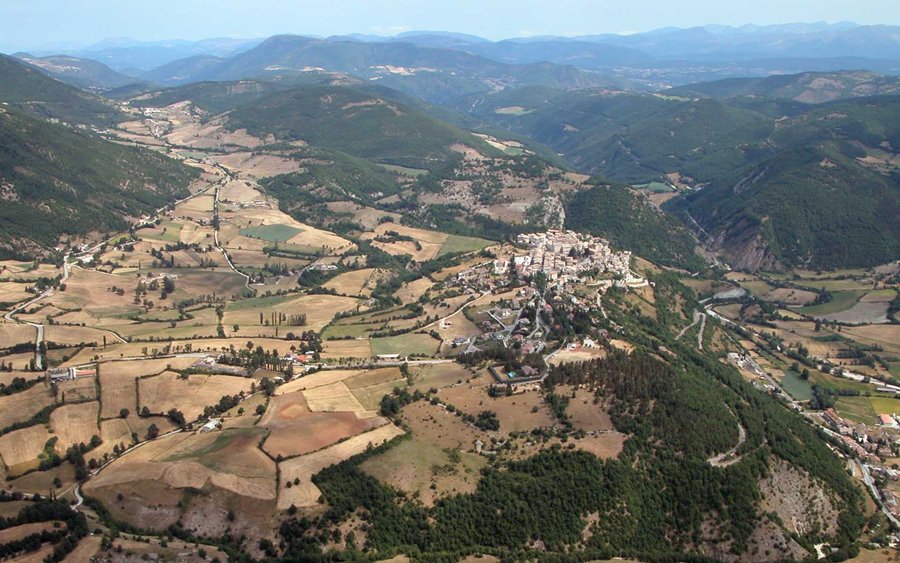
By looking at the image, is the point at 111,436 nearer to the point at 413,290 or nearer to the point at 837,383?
the point at 413,290

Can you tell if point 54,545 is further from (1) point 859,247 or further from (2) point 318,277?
(1) point 859,247

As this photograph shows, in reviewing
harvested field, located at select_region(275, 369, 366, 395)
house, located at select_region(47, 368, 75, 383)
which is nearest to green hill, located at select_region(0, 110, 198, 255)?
house, located at select_region(47, 368, 75, 383)

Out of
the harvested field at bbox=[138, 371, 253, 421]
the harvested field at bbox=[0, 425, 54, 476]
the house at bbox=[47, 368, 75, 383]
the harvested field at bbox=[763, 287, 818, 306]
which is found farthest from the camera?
the harvested field at bbox=[763, 287, 818, 306]

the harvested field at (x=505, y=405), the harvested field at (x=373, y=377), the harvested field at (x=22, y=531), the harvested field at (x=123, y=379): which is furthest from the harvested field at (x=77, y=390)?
the harvested field at (x=505, y=405)

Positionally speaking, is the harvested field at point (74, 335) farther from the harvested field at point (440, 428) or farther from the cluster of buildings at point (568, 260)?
the cluster of buildings at point (568, 260)

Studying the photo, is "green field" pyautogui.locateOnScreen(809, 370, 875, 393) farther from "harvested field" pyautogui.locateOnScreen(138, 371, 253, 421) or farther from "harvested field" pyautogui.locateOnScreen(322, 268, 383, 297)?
"harvested field" pyautogui.locateOnScreen(138, 371, 253, 421)

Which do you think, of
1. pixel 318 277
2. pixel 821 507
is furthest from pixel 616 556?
pixel 318 277
